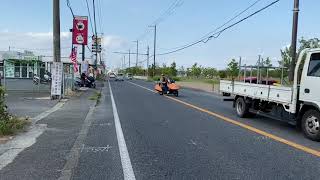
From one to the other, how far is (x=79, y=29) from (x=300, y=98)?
28.4 m

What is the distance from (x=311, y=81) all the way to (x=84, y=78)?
3741 centimetres

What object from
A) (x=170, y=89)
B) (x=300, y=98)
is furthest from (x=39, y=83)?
(x=300, y=98)

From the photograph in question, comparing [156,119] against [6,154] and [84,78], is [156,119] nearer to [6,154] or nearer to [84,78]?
[6,154]

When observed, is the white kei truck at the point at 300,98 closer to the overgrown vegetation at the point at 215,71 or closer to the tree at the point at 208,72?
the overgrown vegetation at the point at 215,71

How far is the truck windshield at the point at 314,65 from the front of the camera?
11735 mm

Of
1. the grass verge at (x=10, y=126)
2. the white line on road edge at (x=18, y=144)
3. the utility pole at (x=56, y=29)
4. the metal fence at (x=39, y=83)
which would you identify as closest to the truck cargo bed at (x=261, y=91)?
the white line on road edge at (x=18, y=144)

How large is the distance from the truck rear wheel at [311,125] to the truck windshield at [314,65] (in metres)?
0.93

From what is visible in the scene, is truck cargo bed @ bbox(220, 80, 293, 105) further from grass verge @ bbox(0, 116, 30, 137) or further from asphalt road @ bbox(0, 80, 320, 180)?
grass verge @ bbox(0, 116, 30, 137)

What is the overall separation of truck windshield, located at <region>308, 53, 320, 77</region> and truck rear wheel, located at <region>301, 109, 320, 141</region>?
0.93m

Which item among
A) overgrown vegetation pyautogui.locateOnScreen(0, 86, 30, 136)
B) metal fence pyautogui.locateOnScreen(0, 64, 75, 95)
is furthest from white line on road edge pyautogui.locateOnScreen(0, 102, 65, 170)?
metal fence pyautogui.locateOnScreen(0, 64, 75, 95)

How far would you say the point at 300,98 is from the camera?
1219 cm

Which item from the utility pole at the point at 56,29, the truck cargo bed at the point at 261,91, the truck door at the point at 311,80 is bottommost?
the truck cargo bed at the point at 261,91

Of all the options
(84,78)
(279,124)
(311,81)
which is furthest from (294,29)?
(84,78)

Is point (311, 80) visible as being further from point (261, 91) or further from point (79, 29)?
point (79, 29)
